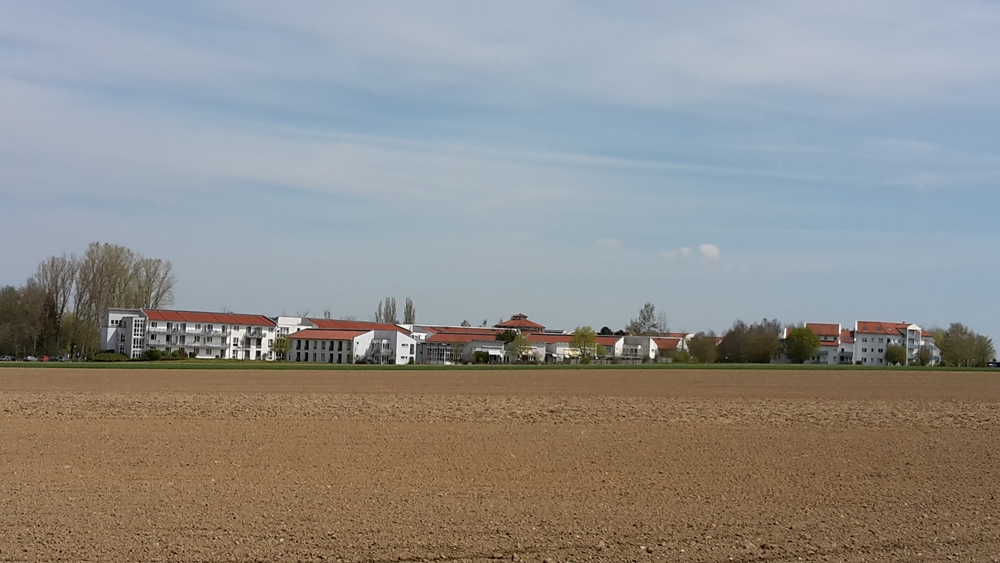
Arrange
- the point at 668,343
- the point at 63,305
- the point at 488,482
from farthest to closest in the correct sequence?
the point at 668,343, the point at 63,305, the point at 488,482

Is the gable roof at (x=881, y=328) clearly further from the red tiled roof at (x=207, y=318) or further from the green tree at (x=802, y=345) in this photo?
the red tiled roof at (x=207, y=318)

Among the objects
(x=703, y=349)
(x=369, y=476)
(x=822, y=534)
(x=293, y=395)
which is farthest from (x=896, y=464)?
(x=703, y=349)

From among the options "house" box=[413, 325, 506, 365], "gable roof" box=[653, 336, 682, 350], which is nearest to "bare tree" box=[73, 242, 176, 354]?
"house" box=[413, 325, 506, 365]

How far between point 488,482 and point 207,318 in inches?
5053

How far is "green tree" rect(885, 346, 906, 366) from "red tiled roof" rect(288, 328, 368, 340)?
85328 mm

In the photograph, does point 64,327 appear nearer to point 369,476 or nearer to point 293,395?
point 293,395

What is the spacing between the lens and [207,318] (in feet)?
452

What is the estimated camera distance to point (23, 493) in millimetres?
15125

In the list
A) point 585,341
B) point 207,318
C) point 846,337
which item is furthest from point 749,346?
point 207,318

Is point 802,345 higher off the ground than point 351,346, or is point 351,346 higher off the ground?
point 802,345

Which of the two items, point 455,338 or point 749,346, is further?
point 455,338

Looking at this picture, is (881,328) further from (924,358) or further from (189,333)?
(189,333)

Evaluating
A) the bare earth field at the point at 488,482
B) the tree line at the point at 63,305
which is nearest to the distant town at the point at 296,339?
the tree line at the point at 63,305

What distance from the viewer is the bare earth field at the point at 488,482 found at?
1214 cm
